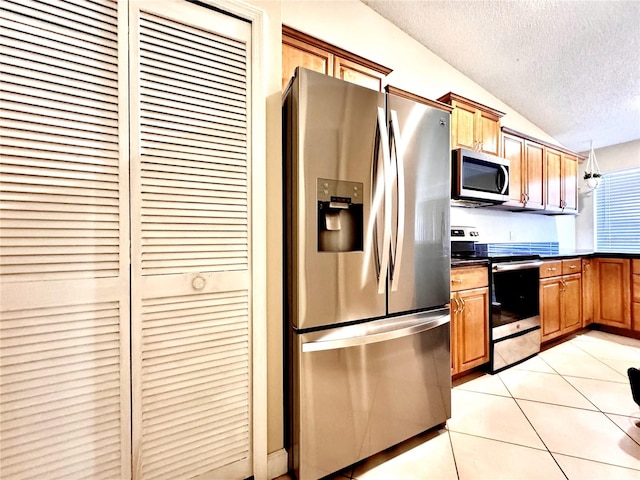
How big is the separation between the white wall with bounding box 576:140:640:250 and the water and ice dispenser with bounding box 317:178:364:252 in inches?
187

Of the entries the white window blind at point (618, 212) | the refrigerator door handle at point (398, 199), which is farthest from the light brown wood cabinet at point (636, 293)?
the refrigerator door handle at point (398, 199)

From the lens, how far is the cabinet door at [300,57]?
1.68 metres

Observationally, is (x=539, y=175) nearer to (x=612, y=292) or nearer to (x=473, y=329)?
(x=612, y=292)

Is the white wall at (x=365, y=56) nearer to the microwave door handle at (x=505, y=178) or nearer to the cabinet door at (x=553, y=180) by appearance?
the cabinet door at (x=553, y=180)

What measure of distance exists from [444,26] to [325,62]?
134 cm

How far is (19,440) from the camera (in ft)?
3.02

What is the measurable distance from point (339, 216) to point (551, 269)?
105 inches

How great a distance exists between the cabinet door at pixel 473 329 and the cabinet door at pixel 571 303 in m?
1.44

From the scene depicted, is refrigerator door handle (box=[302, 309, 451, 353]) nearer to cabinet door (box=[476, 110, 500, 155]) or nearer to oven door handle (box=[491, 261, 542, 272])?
oven door handle (box=[491, 261, 542, 272])

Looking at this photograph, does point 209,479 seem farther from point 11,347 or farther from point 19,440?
point 11,347

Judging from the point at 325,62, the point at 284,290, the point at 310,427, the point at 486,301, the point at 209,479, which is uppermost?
the point at 325,62

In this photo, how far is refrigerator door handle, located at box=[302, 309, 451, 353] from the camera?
1.27 metres

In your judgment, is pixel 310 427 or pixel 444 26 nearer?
pixel 310 427

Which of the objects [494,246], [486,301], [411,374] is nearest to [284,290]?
[411,374]
